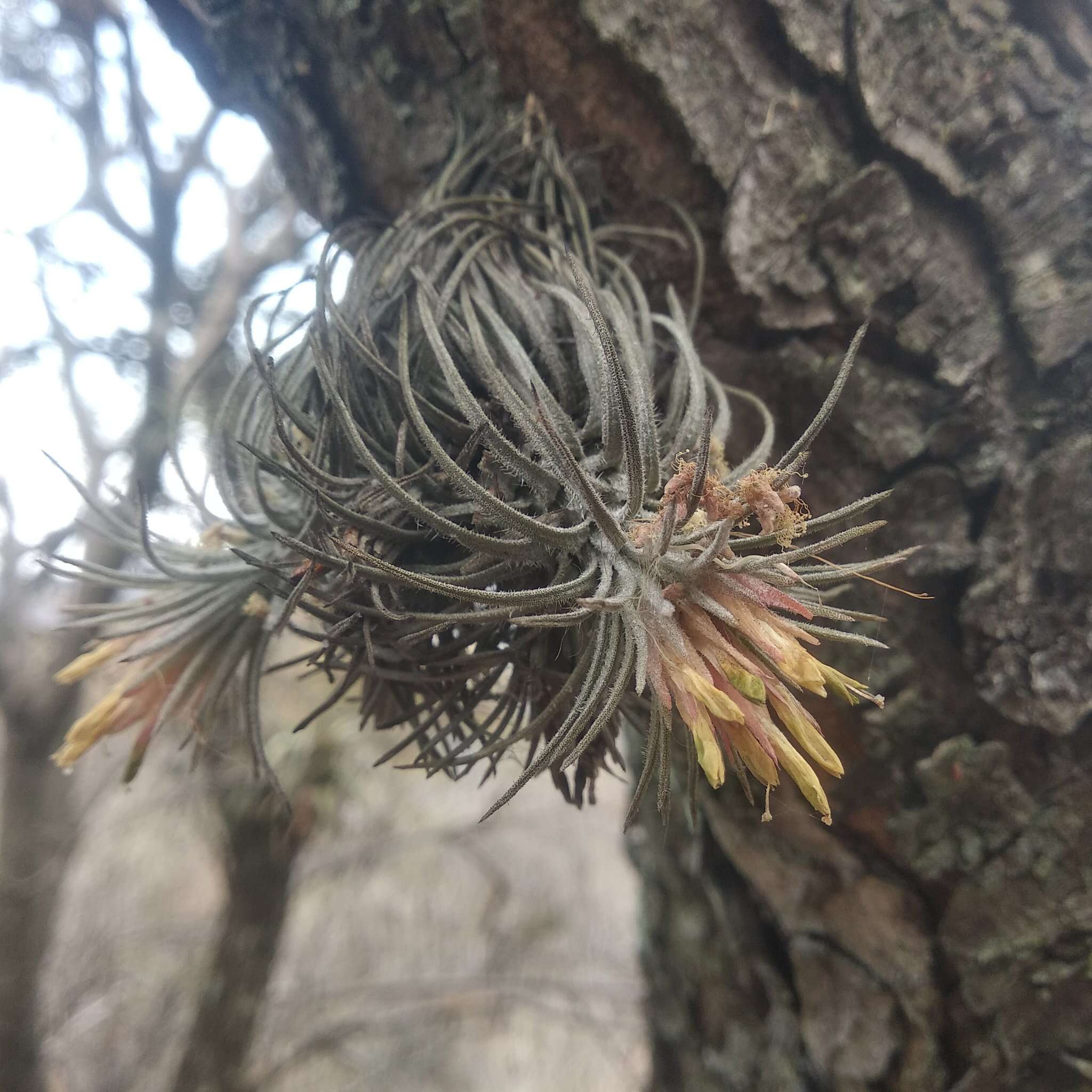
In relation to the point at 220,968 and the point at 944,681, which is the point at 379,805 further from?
the point at 944,681

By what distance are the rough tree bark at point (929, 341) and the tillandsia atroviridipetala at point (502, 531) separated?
0.09 meters

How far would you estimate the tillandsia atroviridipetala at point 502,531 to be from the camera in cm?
41

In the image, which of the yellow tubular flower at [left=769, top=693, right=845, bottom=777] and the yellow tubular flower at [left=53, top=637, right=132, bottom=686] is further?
the yellow tubular flower at [left=53, top=637, right=132, bottom=686]

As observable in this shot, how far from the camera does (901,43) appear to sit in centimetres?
80

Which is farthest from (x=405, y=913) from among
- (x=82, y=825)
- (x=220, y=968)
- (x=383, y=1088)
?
(x=82, y=825)

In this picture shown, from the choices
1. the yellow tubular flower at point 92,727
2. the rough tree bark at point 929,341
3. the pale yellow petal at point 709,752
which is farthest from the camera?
the rough tree bark at point 929,341

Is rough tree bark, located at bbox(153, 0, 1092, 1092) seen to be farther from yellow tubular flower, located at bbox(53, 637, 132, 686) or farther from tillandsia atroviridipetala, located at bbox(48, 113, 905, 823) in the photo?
yellow tubular flower, located at bbox(53, 637, 132, 686)

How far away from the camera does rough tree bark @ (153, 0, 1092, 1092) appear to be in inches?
29.8

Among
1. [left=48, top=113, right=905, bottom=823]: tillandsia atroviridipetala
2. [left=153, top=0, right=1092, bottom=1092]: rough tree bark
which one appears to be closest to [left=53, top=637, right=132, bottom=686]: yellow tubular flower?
[left=48, top=113, right=905, bottom=823]: tillandsia atroviridipetala

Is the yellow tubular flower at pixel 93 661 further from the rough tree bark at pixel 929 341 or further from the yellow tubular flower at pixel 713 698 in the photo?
the rough tree bark at pixel 929 341

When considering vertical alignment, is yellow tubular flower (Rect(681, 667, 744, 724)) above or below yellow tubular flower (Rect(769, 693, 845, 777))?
above

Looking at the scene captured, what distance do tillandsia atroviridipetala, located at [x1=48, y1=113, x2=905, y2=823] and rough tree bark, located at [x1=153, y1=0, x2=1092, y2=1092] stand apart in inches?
3.7

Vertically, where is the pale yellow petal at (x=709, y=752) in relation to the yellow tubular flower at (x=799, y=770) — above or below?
above

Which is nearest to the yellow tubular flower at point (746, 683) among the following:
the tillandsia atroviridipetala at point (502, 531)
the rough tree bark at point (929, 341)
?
the tillandsia atroviridipetala at point (502, 531)
